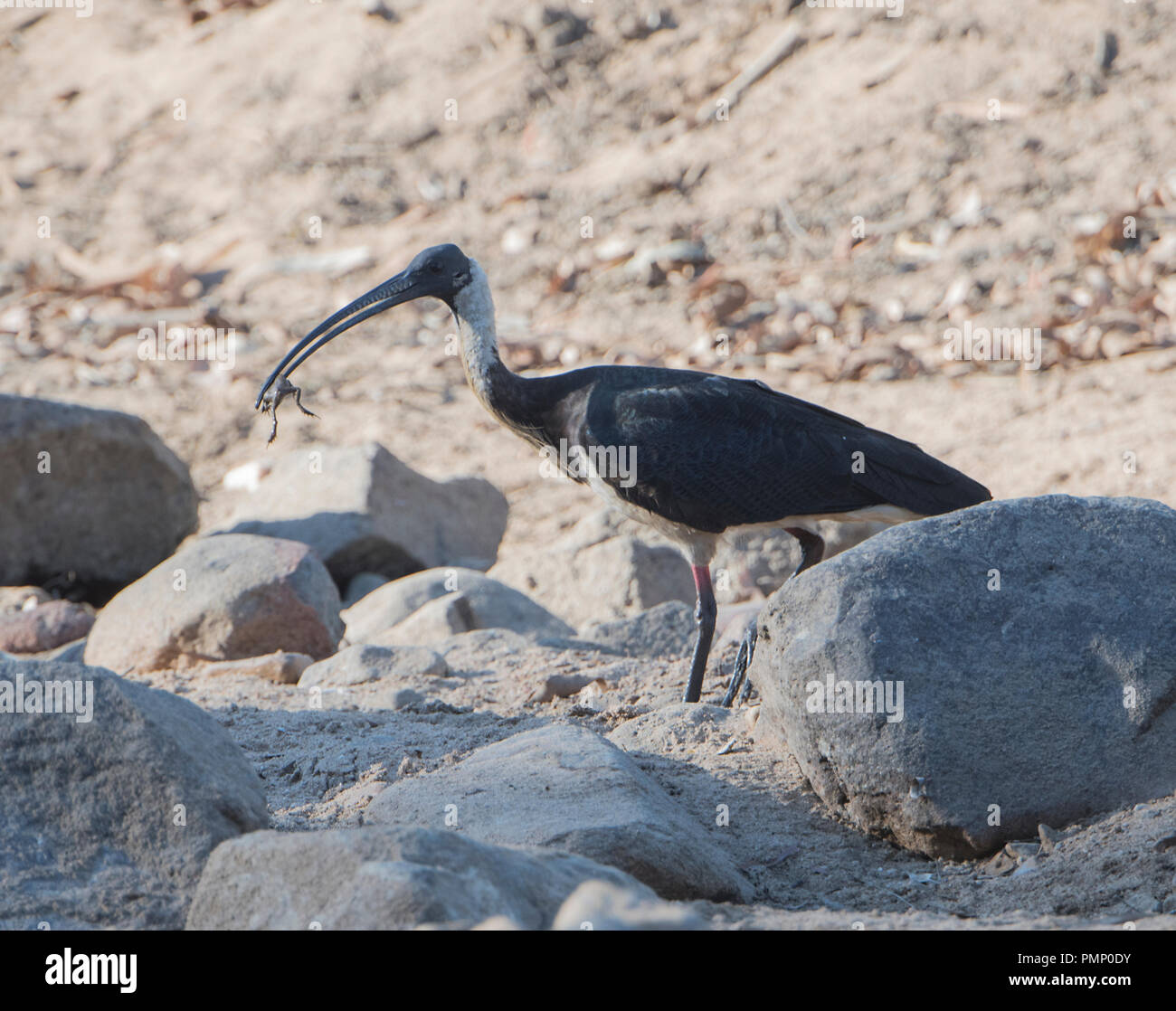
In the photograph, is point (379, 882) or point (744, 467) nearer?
point (379, 882)

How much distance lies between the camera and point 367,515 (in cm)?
968

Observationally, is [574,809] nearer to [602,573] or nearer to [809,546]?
[809,546]

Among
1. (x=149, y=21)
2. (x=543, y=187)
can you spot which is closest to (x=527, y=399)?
(x=543, y=187)

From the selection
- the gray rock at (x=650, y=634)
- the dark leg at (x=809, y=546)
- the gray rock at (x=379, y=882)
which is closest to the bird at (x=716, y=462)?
the dark leg at (x=809, y=546)

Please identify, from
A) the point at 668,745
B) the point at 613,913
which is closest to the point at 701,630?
the point at 668,745

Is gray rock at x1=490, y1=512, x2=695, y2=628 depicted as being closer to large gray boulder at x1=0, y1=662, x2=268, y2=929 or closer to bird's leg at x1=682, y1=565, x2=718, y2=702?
bird's leg at x1=682, y1=565, x2=718, y2=702

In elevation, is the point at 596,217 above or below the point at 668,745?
above

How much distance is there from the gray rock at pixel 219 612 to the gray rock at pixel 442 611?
557 mm

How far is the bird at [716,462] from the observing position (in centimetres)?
648

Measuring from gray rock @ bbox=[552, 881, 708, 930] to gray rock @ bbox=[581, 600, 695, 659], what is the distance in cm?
507

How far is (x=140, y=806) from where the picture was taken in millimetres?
3938

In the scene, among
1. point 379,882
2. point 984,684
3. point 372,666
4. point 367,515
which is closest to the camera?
point 379,882

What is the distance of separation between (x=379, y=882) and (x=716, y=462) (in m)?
3.72

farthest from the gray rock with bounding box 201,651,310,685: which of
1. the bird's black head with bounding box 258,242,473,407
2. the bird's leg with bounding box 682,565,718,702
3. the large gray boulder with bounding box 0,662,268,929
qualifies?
the large gray boulder with bounding box 0,662,268,929
